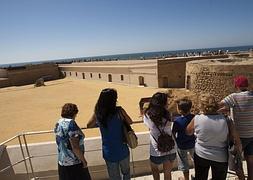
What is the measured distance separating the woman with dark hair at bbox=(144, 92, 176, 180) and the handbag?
26 centimetres

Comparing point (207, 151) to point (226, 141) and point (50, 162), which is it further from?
point (50, 162)

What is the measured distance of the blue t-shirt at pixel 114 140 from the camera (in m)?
2.96

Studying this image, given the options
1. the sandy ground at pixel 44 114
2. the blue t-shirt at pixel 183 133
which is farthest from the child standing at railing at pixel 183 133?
the sandy ground at pixel 44 114

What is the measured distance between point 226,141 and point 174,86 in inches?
901

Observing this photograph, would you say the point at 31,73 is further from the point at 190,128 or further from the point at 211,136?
the point at 211,136

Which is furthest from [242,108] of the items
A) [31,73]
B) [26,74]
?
[31,73]

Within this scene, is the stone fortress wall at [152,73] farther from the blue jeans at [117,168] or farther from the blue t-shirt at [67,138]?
the blue t-shirt at [67,138]

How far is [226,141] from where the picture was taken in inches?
111

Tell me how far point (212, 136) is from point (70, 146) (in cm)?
151

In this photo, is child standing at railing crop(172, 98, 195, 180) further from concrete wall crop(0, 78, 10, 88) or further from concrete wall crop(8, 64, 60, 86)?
concrete wall crop(8, 64, 60, 86)

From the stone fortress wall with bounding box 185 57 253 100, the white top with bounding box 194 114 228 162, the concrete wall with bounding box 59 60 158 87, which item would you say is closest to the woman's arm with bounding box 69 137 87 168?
the white top with bounding box 194 114 228 162

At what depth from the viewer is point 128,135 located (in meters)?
2.97

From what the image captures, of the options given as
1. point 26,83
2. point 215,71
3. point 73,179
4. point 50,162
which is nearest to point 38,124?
point 215,71

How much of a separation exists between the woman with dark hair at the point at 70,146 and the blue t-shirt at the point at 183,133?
3.69ft
